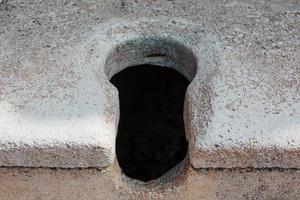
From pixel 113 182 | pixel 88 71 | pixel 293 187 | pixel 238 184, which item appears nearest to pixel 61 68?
pixel 88 71

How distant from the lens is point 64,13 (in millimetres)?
1683

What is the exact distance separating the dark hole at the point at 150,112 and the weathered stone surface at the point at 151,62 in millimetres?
648

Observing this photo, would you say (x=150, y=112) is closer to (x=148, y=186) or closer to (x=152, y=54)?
(x=152, y=54)

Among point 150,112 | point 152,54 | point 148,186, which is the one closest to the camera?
point 148,186

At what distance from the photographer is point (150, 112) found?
2.36 meters

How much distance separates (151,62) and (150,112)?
0.72 metres

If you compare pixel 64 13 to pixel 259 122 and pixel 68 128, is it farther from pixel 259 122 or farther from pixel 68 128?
pixel 259 122

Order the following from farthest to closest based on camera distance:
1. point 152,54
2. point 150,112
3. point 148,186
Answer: point 150,112 < point 152,54 < point 148,186

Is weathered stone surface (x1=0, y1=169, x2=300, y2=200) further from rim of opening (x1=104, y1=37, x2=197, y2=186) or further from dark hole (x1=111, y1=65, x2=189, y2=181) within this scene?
dark hole (x1=111, y1=65, x2=189, y2=181)

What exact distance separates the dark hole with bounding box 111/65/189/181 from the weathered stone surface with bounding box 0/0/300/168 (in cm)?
65

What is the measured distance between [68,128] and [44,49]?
1.14 feet

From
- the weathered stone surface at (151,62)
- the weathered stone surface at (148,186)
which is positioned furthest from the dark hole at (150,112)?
the weathered stone surface at (148,186)

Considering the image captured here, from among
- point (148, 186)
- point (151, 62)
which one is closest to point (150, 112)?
point (151, 62)

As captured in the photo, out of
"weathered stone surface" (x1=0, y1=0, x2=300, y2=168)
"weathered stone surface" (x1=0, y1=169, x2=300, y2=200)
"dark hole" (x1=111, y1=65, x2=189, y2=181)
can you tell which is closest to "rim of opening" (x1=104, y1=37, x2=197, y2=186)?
"weathered stone surface" (x1=0, y1=0, x2=300, y2=168)
